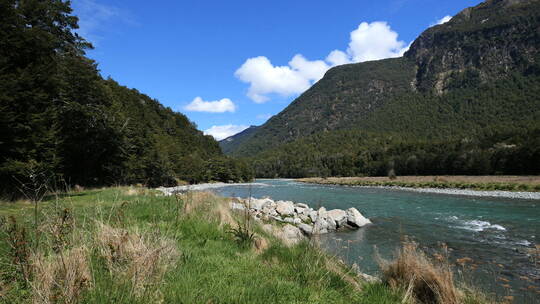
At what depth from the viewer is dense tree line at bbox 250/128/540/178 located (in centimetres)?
5519

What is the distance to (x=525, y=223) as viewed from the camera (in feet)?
59.0

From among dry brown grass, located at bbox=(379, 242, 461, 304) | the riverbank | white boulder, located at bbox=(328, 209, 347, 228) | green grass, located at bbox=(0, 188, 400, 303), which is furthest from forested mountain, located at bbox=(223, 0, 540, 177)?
green grass, located at bbox=(0, 188, 400, 303)

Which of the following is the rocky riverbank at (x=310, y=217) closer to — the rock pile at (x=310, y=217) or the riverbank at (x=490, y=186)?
the rock pile at (x=310, y=217)

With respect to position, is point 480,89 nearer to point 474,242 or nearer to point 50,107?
point 474,242

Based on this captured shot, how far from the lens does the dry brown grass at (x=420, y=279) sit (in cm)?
428

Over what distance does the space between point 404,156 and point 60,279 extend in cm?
9845

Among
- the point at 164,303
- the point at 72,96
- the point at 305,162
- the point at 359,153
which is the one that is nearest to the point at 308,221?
the point at 164,303

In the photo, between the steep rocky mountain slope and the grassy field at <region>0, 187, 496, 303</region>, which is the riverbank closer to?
the grassy field at <region>0, 187, 496, 303</region>

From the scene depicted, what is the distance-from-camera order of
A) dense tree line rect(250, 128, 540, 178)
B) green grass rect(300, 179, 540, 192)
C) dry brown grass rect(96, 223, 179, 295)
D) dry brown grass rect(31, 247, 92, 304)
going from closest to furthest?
dry brown grass rect(31, 247, 92, 304)
dry brown grass rect(96, 223, 179, 295)
green grass rect(300, 179, 540, 192)
dense tree line rect(250, 128, 540, 178)

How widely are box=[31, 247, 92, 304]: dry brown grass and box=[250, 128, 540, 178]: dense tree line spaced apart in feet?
213

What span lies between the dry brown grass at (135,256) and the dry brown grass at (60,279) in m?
0.31

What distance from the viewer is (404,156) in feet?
298

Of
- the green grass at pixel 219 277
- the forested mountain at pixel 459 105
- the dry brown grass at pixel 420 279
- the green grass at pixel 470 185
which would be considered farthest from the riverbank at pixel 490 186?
the green grass at pixel 219 277

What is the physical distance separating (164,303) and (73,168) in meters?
25.6
